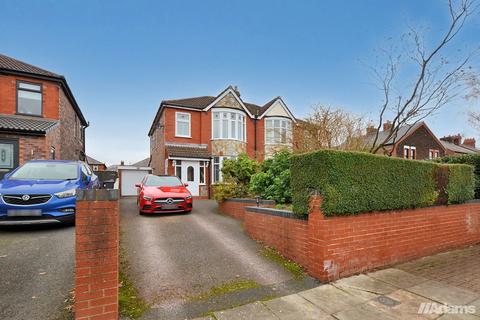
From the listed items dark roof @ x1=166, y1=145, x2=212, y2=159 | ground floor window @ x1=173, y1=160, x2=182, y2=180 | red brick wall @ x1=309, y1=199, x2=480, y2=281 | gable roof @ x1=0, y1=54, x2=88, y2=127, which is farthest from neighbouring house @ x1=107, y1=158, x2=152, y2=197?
red brick wall @ x1=309, y1=199, x2=480, y2=281

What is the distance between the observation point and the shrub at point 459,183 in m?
6.12

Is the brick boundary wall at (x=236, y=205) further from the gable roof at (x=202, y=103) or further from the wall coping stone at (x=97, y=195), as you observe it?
the gable roof at (x=202, y=103)

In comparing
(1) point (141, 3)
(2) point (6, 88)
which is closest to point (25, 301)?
(1) point (141, 3)

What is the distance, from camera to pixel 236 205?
27.5 ft

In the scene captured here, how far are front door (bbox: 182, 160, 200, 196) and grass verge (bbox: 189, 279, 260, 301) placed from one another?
512 inches

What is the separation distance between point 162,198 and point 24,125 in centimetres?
819

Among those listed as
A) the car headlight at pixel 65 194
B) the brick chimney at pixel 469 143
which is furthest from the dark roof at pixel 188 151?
the brick chimney at pixel 469 143

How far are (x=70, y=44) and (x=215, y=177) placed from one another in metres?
10.6

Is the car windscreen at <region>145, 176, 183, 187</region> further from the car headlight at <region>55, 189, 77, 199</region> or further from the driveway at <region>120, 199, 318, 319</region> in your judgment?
the car headlight at <region>55, 189, 77, 199</region>

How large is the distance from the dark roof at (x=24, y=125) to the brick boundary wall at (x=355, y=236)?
10.4 m

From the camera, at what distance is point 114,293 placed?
2.73 m

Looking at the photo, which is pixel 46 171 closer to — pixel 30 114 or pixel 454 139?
pixel 30 114

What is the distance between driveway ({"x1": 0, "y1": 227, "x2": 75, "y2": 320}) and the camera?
280 centimetres

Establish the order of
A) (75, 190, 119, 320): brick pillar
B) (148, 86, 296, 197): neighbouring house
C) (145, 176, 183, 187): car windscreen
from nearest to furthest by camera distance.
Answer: (75, 190, 119, 320): brick pillar < (145, 176, 183, 187): car windscreen < (148, 86, 296, 197): neighbouring house
